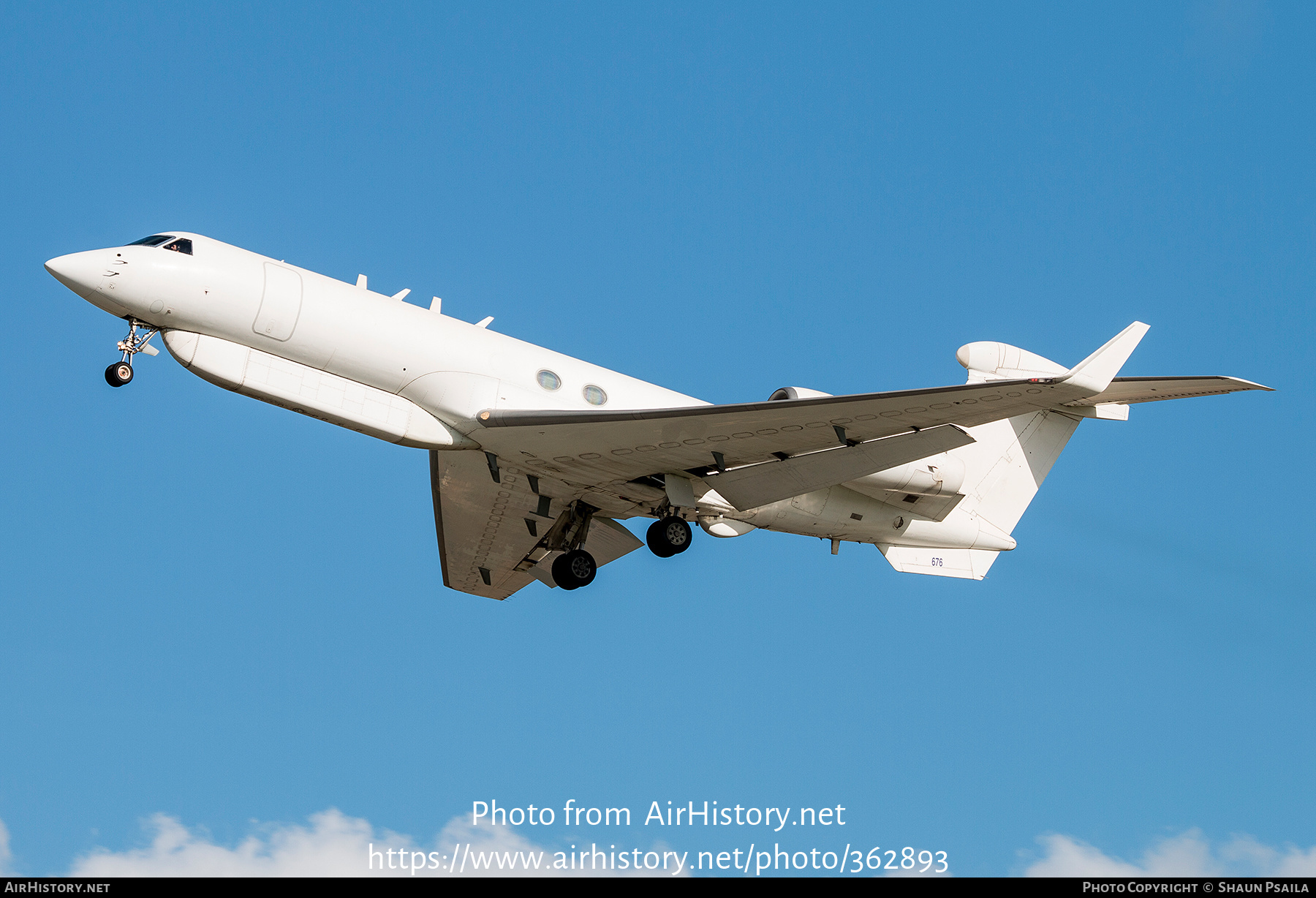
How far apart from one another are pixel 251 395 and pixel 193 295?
5.28 feet

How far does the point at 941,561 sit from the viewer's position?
74.7ft

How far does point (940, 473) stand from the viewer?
68.6 ft

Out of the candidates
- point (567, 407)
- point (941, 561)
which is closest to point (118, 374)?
point (567, 407)

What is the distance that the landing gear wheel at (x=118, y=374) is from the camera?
1684 cm

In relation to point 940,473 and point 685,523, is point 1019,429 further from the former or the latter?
point 685,523

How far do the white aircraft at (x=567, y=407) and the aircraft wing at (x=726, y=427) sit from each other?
3 cm

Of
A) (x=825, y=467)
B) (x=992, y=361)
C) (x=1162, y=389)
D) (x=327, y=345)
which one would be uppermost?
(x=992, y=361)

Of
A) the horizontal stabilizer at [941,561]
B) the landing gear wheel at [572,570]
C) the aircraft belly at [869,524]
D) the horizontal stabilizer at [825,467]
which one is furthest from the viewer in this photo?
the horizontal stabilizer at [941,561]

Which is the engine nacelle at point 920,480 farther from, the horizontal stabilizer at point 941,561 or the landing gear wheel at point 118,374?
the landing gear wheel at point 118,374

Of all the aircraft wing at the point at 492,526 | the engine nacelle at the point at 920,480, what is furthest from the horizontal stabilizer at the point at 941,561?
the aircraft wing at the point at 492,526

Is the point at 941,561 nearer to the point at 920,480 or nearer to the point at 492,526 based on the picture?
the point at 920,480

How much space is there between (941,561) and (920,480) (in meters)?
2.83

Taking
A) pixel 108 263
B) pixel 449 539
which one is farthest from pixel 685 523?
pixel 108 263

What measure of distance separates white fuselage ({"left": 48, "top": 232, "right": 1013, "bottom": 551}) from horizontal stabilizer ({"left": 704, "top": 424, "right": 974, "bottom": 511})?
94.5 inches
